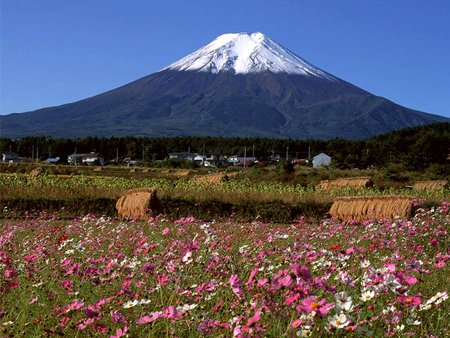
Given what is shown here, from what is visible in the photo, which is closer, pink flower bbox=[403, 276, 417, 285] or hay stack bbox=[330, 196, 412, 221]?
pink flower bbox=[403, 276, 417, 285]

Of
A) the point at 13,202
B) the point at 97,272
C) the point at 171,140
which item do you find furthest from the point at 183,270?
the point at 171,140

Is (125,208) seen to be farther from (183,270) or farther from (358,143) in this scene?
(358,143)

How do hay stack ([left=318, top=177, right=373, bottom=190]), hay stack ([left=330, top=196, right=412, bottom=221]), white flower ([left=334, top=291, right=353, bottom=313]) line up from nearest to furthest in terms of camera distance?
white flower ([left=334, top=291, right=353, bottom=313])
hay stack ([left=330, top=196, right=412, bottom=221])
hay stack ([left=318, top=177, right=373, bottom=190])

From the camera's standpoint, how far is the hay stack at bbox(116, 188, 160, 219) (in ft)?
72.0

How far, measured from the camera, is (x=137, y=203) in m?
22.2

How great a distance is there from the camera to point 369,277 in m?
3.59

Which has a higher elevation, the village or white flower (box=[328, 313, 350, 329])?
white flower (box=[328, 313, 350, 329])

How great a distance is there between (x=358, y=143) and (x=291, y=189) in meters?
91.3

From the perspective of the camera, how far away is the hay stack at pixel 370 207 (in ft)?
62.0

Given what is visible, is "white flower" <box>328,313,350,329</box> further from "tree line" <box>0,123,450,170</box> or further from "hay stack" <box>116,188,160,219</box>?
"tree line" <box>0,123,450,170</box>

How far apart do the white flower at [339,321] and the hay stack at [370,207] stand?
15.5 metres

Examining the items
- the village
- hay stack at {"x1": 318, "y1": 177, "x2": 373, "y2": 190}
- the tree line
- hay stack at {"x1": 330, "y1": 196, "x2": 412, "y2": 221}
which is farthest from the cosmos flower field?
the tree line

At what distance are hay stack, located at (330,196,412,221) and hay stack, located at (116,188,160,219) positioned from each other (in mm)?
6029

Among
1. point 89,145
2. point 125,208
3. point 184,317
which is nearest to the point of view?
point 184,317
